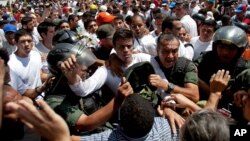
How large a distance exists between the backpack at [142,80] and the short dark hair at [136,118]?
1.00 meters

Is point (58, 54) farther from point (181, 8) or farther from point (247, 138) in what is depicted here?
point (181, 8)

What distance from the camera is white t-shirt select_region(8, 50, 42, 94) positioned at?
16.8ft

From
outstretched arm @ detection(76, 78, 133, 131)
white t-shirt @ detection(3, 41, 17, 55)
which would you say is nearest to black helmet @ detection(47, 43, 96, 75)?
outstretched arm @ detection(76, 78, 133, 131)

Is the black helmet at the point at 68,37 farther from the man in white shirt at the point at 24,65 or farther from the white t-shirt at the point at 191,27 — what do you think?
the white t-shirt at the point at 191,27

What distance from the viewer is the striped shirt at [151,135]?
2.54 m

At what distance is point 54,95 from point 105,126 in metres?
0.52

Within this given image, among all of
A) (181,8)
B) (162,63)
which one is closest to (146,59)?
(162,63)

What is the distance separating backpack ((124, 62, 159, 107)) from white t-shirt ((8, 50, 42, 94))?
201cm

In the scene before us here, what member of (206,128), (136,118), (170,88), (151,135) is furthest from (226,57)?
(206,128)

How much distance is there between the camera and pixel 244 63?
13.2 feet

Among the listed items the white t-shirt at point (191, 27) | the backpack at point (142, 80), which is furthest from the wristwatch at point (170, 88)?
the white t-shirt at point (191, 27)

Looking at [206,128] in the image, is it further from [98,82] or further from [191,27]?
[191,27]

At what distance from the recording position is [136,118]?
240 cm

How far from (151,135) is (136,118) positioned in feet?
0.75
